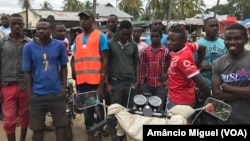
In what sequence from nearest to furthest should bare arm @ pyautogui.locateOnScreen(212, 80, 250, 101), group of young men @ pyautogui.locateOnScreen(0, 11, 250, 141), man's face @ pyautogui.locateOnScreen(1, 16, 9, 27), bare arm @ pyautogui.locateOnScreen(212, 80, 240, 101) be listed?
1. bare arm @ pyautogui.locateOnScreen(212, 80, 250, 101)
2. bare arm @ pyautogui.locateOnScreen(212, 80, 240, 101)
3. group of young men @ pyautogui.locateOnScreen(0, 11, 250, 141)
4. man's face @ pyautogui.locateOnScreen(1, 16, 9, 27)

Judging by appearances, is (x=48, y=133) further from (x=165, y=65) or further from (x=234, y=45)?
(x=234, y=45)

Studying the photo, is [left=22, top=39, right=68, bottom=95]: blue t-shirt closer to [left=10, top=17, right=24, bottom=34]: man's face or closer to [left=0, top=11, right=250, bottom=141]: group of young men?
[left=0, top=11, right=250, bottom=141]: group of young men

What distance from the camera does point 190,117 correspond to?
90.4 inches

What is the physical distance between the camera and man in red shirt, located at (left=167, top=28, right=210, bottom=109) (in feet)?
9.64

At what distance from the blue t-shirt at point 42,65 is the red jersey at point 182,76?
4.83 feet

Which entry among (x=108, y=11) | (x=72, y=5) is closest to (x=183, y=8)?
(x=108, y=11)

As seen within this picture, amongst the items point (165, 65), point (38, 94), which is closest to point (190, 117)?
point (38, 94)

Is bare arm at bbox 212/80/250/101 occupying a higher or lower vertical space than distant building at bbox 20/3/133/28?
lower

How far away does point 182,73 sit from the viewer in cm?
316

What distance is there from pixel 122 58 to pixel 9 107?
1698 millimetres

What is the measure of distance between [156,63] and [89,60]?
3.71ft

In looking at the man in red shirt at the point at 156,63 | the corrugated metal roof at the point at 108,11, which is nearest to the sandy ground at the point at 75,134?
the man in red shirt at the point at 156,63

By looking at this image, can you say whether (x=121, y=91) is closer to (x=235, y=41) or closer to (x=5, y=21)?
(x=235, y=41)

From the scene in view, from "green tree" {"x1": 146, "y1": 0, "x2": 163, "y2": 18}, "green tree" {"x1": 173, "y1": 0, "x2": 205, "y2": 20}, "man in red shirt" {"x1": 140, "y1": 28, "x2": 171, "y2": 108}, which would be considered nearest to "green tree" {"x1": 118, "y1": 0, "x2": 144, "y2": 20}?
"green tree" {"x1": 146, "y1": 0, "x2": 163, "y2": 18}
